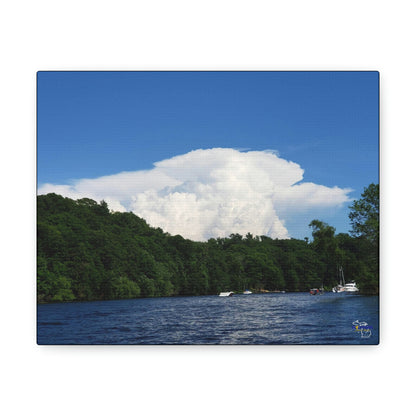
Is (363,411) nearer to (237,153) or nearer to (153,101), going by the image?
(237,153)

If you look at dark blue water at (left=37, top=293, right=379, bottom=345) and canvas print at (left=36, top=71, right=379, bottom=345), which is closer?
dark blue water at (left=37, top=293, right=379, bottom=345)

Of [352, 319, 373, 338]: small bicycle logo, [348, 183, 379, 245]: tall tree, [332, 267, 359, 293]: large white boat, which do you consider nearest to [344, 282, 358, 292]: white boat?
[332, 267, 359, 293]: large white boat

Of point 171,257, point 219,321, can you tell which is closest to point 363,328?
point 219,321

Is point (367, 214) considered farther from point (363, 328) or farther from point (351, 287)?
point (363, 328)

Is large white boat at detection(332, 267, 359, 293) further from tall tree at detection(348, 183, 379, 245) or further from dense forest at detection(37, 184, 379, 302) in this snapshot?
tall tree at detection(348, 183, 379, 245)
